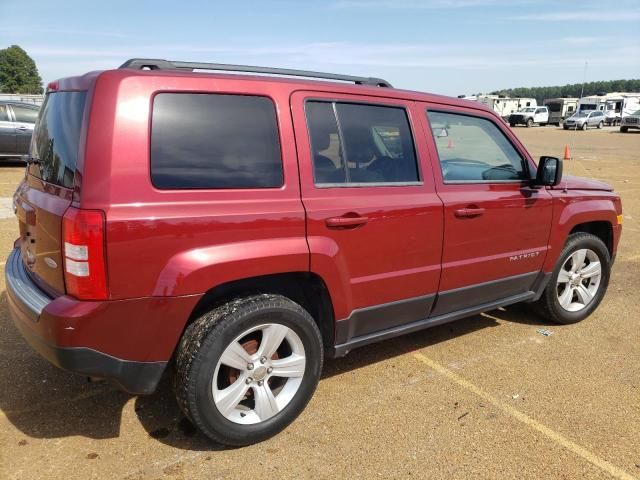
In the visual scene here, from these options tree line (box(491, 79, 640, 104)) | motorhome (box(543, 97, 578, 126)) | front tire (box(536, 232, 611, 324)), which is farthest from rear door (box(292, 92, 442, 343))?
tree line (box(491, 79, 640, 104))

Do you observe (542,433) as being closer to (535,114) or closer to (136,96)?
(136,96)

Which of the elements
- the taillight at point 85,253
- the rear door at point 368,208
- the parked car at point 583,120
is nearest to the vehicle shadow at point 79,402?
the rear door at point 368,208

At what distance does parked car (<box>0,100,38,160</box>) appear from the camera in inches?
487

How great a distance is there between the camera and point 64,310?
2.31 metres

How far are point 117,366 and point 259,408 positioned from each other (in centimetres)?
76

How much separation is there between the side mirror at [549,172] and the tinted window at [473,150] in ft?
0.42

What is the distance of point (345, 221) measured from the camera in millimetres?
2871

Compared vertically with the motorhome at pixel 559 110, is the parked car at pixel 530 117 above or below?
below

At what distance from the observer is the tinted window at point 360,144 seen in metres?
2.90

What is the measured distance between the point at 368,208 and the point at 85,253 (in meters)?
1.47

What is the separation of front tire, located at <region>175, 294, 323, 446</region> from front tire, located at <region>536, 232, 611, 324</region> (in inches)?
92.4

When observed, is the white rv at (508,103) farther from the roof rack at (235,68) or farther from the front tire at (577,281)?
the roof rack at (235,68)

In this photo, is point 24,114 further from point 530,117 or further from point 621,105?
point 621,105

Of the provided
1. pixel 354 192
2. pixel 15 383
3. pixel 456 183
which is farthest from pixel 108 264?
pixel 456 183
